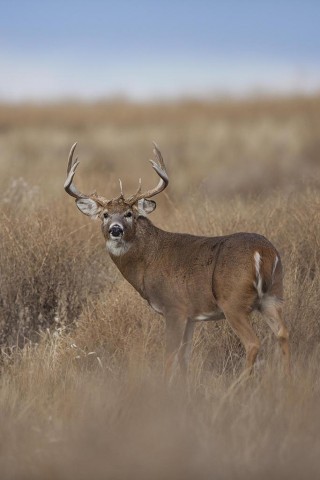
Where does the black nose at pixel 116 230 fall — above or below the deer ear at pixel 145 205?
below

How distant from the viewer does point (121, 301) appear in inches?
396

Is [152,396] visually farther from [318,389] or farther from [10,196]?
[10,196]

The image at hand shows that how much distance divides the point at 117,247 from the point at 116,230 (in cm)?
35

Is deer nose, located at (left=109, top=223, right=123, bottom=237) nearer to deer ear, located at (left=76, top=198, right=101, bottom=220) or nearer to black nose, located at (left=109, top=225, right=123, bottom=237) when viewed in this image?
black nose, located at (left=109, top=225, right=123, bottom=237)

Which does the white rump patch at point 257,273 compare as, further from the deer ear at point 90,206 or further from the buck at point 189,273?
the deer ear at point 90,206

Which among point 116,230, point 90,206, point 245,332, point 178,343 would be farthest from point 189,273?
point 90,206

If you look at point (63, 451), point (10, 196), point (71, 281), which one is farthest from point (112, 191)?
point (63, 451)

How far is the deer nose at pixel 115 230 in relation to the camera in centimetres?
896

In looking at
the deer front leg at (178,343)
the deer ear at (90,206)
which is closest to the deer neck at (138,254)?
the deer ear at (90,206)

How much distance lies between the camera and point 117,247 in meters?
9.30

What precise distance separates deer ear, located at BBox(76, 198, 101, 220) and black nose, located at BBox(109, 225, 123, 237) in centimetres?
40

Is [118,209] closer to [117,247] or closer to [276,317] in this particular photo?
[117,247]

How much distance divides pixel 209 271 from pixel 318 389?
4.44 ft

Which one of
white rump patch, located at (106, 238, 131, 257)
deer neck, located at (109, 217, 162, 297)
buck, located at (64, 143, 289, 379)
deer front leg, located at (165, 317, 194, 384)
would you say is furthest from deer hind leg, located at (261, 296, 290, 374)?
white rump patch, located at (106, 238, 131, 257)
